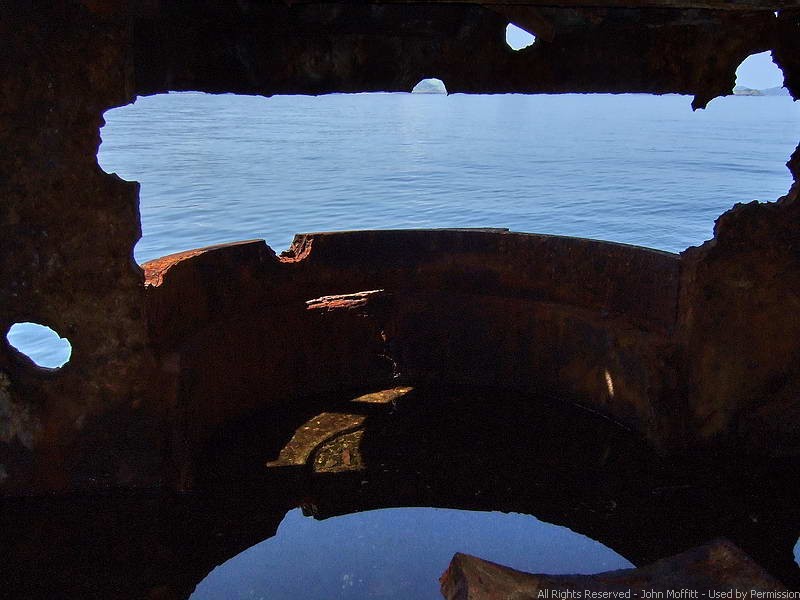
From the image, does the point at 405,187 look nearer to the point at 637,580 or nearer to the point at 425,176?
the point at 425,176

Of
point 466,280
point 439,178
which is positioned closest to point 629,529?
point 466,280

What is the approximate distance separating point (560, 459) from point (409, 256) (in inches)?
82.2

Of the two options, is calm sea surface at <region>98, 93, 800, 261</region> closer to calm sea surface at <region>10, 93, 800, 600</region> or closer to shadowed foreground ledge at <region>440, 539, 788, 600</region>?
calm sea surface at <region>10, 93, 800, 600</region>

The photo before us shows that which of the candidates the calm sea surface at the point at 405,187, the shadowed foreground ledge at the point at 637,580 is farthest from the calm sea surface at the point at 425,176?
the shadowed foreground ledge at the point at 637,580

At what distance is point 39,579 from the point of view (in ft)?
13.2

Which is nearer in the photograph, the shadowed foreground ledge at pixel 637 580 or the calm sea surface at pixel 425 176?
the shadowed foreground ledge at pixel 637 580

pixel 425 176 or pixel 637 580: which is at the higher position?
pixel 425 176

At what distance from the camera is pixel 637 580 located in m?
3.29

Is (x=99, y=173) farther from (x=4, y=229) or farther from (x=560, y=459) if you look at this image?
(x=560, y=459)

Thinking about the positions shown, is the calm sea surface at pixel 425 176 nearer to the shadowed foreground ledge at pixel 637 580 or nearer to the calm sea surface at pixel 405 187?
the calm sea surface at pixel 405 187

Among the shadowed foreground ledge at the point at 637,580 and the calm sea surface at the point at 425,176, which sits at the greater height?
the calm sea surface at the point at 425,176

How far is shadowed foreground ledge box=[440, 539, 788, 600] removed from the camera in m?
3.10

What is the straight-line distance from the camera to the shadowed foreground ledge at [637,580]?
3.10 m

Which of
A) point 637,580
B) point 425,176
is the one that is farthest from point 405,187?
point 637,580
